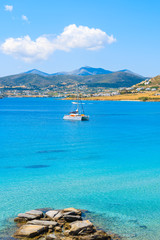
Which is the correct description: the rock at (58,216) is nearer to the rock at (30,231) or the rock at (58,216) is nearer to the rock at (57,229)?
the rock at (57,229)

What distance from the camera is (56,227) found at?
14.1 m

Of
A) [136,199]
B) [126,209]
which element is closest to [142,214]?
[126,209]

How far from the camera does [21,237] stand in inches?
532

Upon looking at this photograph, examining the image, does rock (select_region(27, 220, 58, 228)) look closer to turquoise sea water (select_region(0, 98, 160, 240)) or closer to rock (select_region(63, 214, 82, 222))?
rock (select_region(63, 214, 82, 222))

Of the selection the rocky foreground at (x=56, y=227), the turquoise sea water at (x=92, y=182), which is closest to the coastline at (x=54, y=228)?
the rocky foreground at (x=56, y=227)

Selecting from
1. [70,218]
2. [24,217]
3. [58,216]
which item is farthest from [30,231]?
[70,218]

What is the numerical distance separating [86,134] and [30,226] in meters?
41.7

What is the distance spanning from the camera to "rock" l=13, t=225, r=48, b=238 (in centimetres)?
1352

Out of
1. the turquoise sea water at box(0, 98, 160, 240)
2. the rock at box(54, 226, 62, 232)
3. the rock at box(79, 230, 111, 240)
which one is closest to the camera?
the rock at box(79, 230, 111, 240)

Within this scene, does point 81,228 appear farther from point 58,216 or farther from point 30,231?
point 30,231

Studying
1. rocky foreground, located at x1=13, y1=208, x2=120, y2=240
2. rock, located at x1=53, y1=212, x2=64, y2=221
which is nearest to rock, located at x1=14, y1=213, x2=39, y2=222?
rocky foreground, located at x1=13, y1=208, x2=120, y2=240

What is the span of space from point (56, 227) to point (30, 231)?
1275 millimetres

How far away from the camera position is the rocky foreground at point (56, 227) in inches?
525

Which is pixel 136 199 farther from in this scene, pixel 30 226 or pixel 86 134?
pixel 86 134
